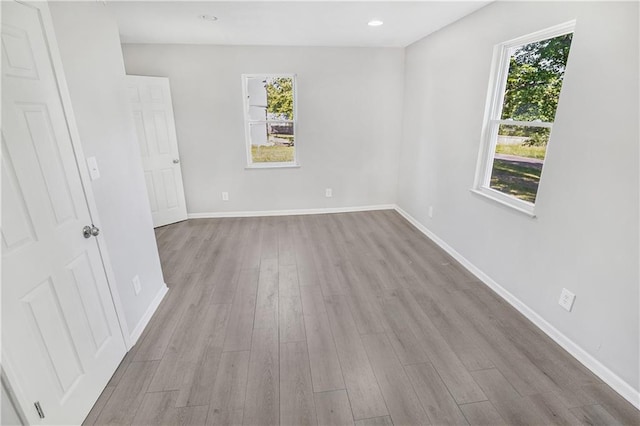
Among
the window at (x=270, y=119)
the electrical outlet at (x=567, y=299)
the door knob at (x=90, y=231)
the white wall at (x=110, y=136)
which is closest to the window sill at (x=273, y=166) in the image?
the window at (x=270, y=119)

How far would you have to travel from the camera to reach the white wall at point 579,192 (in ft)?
5.19

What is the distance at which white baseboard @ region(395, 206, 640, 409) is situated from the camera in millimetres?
1618

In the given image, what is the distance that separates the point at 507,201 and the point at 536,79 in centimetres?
96

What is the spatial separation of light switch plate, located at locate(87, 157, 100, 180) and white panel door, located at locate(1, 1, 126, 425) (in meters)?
0.12

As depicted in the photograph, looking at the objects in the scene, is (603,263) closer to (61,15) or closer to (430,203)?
(430,203)

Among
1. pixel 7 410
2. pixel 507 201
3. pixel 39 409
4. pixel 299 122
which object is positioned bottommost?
pixel 39 409

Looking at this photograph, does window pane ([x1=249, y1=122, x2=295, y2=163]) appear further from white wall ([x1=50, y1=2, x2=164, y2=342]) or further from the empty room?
white wall ([x1=50, y1=2, x2=164, y2=342])

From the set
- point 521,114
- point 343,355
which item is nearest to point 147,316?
point 343,355

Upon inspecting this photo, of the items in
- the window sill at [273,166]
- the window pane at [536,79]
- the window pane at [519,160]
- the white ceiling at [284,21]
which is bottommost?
the window sill at [273,166]

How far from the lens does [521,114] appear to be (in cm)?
240

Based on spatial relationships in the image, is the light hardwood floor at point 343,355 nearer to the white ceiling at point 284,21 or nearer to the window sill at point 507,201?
the window sill at point 507,201

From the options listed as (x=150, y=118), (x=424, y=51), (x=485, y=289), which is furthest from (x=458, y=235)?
(x=150, y=118)

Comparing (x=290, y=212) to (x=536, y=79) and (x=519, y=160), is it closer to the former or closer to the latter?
(x=519, y=160)

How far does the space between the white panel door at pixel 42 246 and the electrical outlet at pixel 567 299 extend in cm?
290
